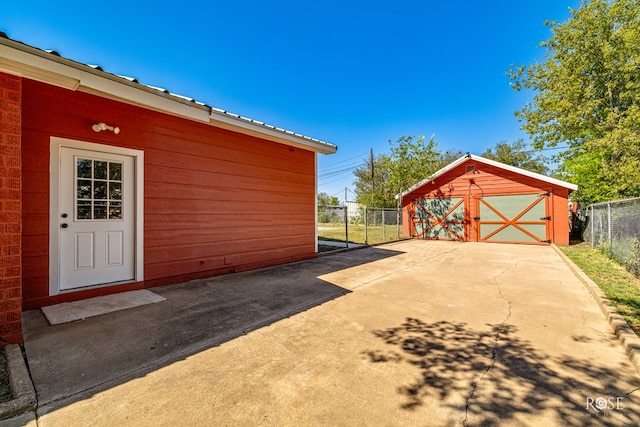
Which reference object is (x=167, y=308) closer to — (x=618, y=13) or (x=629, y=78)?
(x=629, y=78)

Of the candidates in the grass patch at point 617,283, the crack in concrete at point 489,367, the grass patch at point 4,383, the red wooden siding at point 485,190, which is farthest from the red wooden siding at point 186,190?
the red wooden siding at point 485,190

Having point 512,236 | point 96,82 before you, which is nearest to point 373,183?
point 512,236

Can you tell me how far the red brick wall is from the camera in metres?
2.44

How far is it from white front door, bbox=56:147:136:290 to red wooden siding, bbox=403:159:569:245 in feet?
41.0

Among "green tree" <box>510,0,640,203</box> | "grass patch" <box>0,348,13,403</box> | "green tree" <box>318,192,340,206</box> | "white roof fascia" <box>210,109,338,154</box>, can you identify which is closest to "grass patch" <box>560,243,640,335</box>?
"grass patch" <box>0,348,13,403</box>

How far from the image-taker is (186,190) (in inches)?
195

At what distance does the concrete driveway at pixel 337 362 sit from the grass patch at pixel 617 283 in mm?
260

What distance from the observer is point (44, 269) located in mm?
3482

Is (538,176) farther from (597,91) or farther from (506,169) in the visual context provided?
(597,91)

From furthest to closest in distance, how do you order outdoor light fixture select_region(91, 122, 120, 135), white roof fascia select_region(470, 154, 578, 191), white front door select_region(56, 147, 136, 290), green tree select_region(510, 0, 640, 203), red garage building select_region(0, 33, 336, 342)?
1. green tree select_region(510, 0, 640, 203)
2. white roof fascia select_region(470, 154, 578, 191)
3. outdoor light fixture select_region(91, 122, 120, 135)
4. white front door select_region(56, 147, 136, 290)
5. red garage building select_region(0, 33, 336, 342)

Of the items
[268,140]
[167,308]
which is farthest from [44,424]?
[268,140]

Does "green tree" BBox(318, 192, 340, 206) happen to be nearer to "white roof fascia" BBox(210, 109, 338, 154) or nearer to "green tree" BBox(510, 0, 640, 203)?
"green tree" BBox(510, 0, 640, 203)

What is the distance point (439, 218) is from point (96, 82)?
43.8 ft

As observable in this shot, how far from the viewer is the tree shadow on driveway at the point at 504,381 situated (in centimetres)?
166
